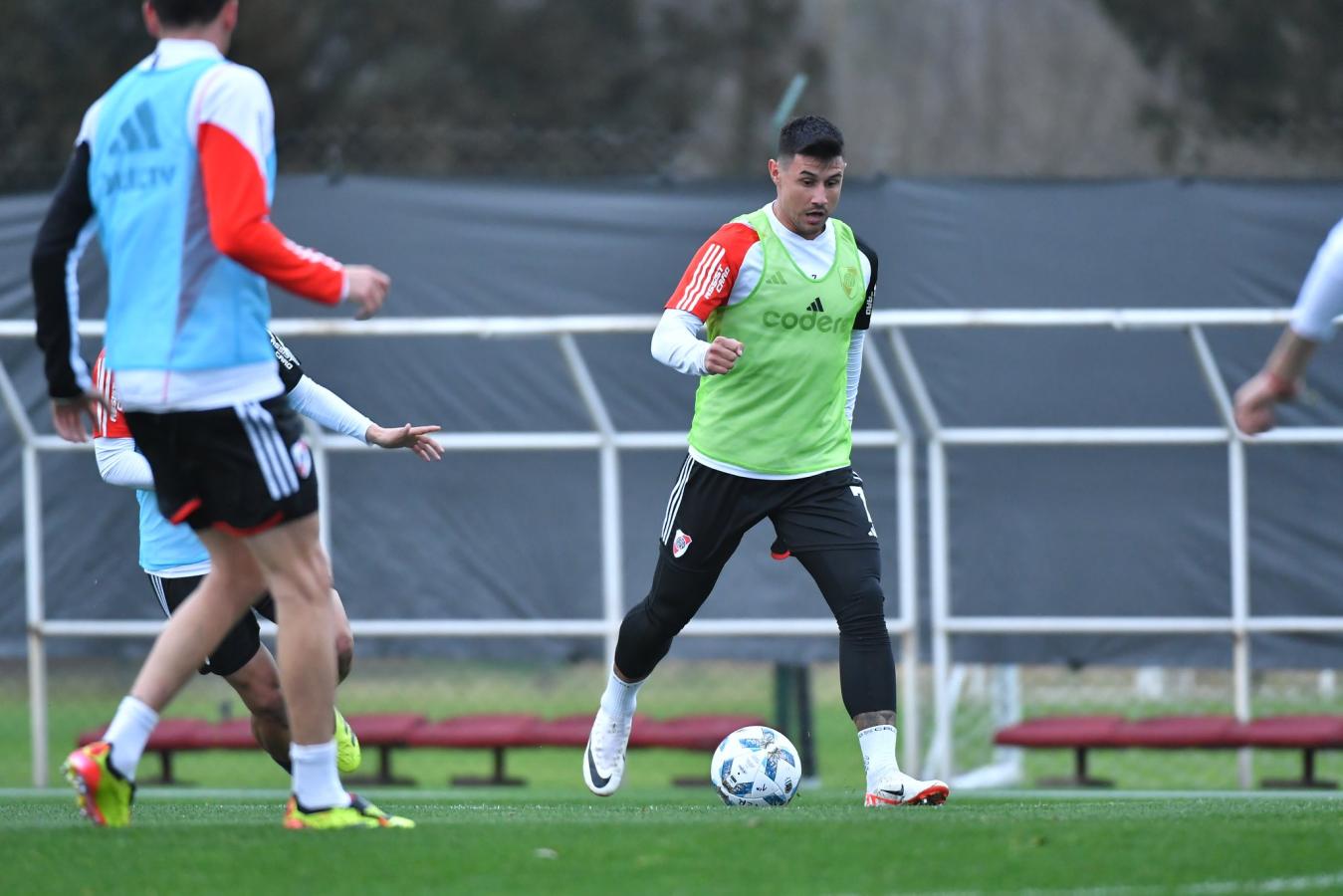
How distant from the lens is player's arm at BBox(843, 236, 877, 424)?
647cm

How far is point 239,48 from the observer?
2328cm

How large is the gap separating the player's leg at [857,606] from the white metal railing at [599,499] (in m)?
2.70

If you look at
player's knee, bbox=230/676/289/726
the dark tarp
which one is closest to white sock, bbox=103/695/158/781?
player's knee, bbox=230/676/289/726

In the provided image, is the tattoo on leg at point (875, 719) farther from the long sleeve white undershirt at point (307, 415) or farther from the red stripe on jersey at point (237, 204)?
the red stripe on jersey at point (237, 204)

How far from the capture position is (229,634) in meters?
6.13

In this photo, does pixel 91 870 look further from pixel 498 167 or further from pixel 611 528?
pixel 498 167

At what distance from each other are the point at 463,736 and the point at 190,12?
5.44 metres

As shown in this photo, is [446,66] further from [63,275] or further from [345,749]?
[63,275]

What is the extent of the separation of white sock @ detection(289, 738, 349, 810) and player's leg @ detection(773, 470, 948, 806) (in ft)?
5.99

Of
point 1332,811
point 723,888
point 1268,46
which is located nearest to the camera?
point 723,888

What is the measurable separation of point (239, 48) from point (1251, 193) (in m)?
15.9

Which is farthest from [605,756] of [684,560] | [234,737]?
[234,737]

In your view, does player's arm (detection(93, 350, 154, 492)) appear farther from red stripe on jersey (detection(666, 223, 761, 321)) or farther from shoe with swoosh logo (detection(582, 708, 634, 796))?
red stripe on jersey (detection(666, 223, 761, 321))

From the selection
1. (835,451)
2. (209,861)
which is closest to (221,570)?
(209,861)
